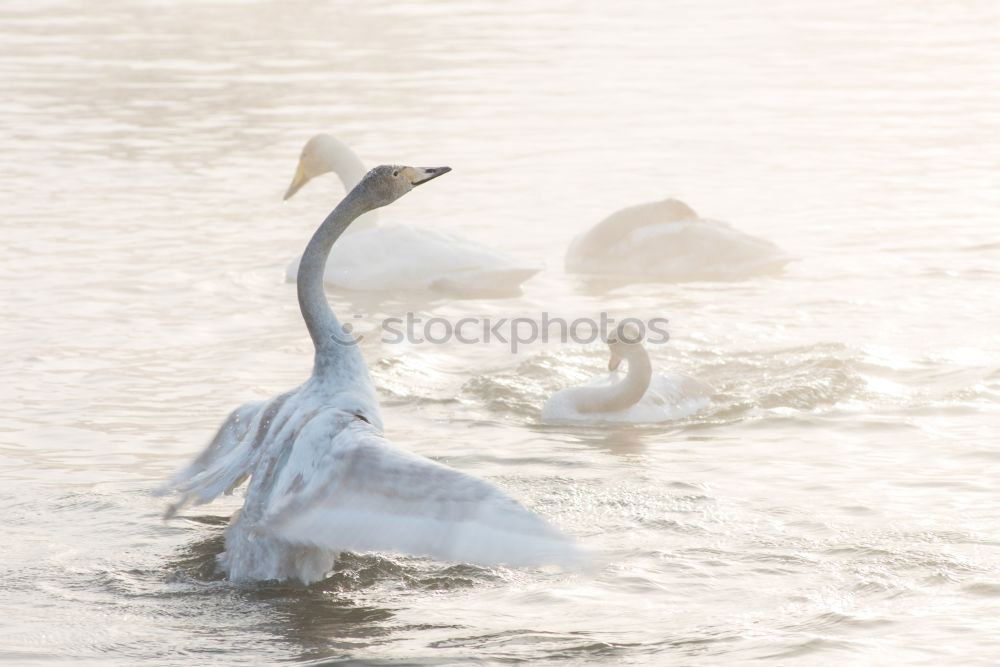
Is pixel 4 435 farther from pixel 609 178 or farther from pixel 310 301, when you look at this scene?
pixel 609 178

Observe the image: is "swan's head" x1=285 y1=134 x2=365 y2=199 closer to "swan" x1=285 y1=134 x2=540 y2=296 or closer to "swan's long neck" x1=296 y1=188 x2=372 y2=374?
"swan" x1=285 y1=134 x2=540 y2=296

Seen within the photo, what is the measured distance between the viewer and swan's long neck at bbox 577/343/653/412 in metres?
9.85

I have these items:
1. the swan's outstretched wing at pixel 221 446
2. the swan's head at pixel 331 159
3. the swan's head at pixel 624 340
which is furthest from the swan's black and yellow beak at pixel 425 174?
the swan's head at pixel 331 159

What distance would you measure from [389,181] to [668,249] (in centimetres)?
639

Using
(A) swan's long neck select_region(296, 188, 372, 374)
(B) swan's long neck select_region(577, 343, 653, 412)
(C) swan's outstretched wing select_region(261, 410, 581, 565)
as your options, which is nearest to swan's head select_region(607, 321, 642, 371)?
(B) swan's long neck select_region(577, 343, 653, 412)

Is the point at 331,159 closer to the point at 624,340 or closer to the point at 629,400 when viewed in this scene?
the point at 624,340

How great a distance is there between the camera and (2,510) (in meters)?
8.24

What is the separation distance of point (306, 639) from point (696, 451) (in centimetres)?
323

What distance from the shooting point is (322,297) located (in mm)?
7465

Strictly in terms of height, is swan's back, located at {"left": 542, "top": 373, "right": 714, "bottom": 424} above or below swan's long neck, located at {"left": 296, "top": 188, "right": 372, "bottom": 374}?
below

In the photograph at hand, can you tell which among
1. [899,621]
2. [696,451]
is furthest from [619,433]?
[899,621]

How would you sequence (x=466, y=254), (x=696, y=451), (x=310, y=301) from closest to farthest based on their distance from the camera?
(x=310, y=301)
(x=696, y=451)
(x=466, y=254)

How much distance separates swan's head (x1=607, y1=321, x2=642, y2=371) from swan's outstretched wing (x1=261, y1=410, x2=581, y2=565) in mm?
3481

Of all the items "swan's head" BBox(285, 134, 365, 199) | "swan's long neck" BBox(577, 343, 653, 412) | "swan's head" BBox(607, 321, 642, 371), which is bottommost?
"swan's long neck" BBox(577, 343, 653, 412)
